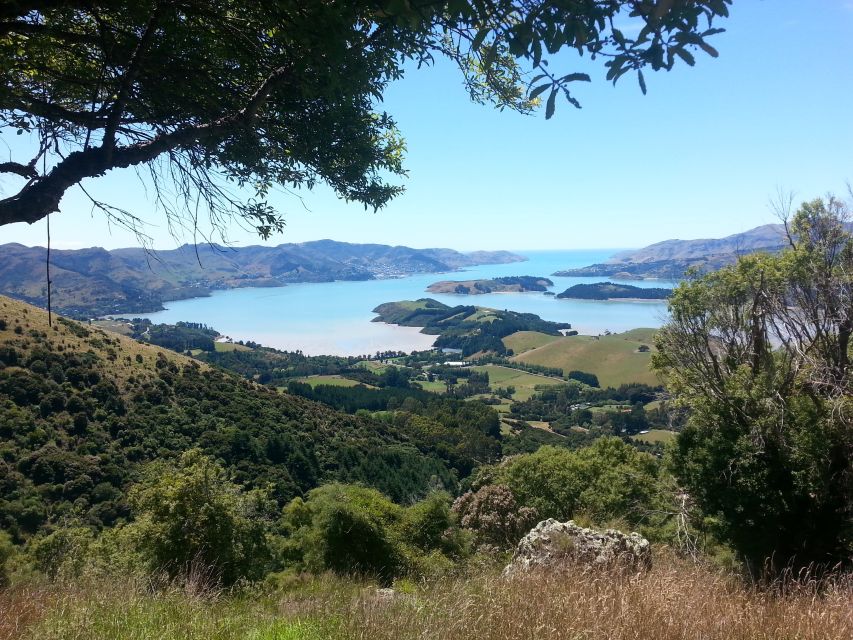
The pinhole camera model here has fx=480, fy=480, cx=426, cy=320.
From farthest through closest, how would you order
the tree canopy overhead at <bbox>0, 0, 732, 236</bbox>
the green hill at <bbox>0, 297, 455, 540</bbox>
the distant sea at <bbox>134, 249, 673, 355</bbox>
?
the distant sea at <bbox>134, 249, 673, 355</bbox> < the green hill at <bbox>0, 297, 455, 540</bbox> < the tree canopy overhead at <bbox>0, 0, 732, 236</bbox>

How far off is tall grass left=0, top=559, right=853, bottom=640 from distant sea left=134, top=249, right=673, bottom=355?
93.1m

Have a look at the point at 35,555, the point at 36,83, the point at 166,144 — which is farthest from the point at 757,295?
the point at 35,555

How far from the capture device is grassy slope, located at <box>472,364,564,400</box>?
263 ft

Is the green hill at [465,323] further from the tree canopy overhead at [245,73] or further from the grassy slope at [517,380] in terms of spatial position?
the tree canopy overhead at [245,73]

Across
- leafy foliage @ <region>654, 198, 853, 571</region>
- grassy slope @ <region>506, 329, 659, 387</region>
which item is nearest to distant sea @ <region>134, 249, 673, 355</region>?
grassy slope @ <region>506, 329, 659, 387</region>

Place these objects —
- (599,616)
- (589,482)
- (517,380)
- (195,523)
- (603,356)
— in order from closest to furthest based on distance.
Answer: (599,616), (195,523), (589,482), (517,380), (603,356)

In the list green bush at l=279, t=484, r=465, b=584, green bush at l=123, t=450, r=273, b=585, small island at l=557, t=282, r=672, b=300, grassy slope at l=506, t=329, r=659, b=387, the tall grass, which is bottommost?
grassy slope at l=506, t=329, r=659, b=387

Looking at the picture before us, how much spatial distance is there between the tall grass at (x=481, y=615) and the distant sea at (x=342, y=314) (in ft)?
305

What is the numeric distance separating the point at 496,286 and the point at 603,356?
104m

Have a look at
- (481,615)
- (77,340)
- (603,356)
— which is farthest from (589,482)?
(603,356)

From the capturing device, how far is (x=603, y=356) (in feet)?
293

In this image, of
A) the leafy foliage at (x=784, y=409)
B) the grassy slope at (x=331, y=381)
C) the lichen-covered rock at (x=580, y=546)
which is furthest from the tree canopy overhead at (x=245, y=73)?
the grassy slope at (x=331, y=381)

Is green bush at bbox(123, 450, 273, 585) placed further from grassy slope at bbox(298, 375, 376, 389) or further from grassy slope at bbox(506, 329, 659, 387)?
grassy slope at bbox(506, 329, 659, 387)

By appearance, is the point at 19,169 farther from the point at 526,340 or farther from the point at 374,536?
the point at 526,340
